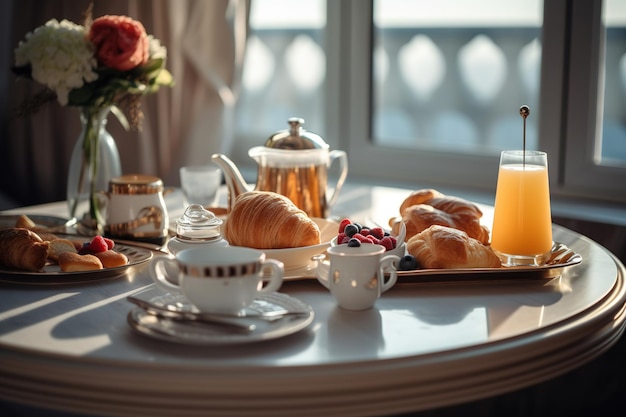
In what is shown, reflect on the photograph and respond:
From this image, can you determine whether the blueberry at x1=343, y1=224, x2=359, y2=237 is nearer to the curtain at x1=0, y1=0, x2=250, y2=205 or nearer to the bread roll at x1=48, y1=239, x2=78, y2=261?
the bread roll at x1=48, y1=239, x2=78, y2=261

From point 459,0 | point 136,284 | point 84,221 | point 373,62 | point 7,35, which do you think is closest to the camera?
point 136,284

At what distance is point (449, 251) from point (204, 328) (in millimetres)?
403

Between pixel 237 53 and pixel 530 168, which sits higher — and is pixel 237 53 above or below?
above

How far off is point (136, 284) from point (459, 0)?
1.54 metres

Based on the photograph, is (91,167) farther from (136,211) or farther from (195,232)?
(195,232)

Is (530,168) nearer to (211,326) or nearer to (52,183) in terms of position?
(211,326)

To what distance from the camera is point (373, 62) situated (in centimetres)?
256

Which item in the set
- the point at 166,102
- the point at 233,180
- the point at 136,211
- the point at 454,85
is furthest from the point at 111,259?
the point at 454,85

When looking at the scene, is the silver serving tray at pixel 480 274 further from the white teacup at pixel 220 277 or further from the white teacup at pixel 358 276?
the white teacup at pixel 220 277

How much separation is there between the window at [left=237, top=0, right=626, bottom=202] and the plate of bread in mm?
1283

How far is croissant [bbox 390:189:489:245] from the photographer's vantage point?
1.34 metres

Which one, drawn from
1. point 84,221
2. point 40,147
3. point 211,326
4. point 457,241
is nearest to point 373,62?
point 40,147

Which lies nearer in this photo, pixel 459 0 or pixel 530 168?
pixel 530 168

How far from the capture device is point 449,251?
3.92 ft
